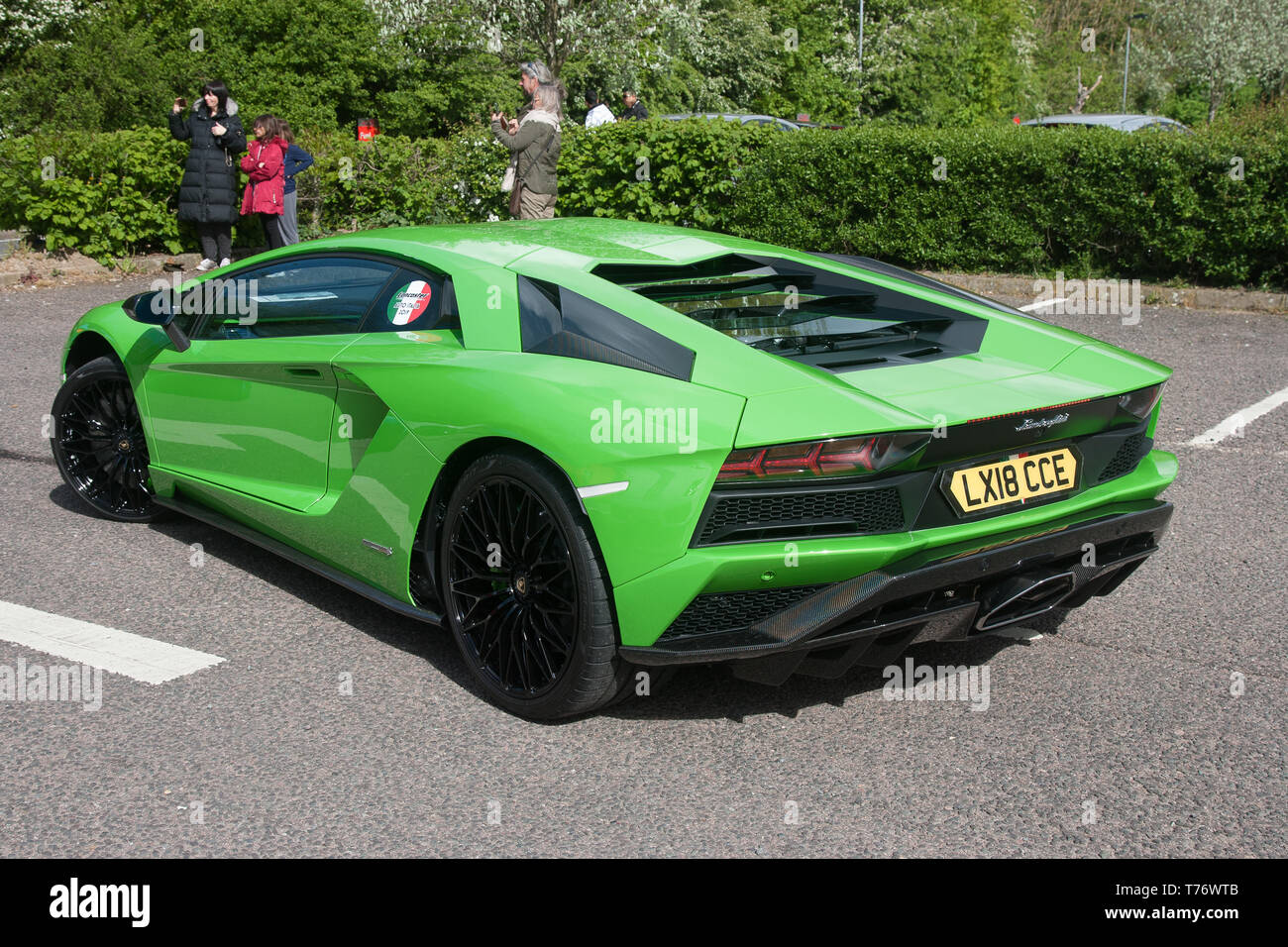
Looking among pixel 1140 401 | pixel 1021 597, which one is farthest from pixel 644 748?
pixel 1140 401

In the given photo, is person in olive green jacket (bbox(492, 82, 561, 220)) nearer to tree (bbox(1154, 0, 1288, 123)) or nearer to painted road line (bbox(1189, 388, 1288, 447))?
painted road line (bbox(1189, 388, 1288, 447))

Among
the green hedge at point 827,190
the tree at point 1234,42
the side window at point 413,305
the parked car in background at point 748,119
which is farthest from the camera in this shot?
the tree at point 1234,42

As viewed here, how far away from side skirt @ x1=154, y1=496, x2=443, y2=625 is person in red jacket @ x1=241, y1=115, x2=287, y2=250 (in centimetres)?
787

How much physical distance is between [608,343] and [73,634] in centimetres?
219

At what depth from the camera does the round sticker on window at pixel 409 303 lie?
3930mm

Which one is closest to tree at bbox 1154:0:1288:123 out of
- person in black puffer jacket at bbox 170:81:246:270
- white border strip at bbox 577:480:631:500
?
person in black puffer jacket at bbox 170:81:246:270

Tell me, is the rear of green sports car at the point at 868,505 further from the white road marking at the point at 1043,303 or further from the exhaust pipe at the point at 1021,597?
the white road marking at the point at 1043,303

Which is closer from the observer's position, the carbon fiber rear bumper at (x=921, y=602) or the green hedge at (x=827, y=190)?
the carbon fiber rear bumper at (x=921, y=602)

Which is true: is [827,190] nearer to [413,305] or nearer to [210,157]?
[210,157]

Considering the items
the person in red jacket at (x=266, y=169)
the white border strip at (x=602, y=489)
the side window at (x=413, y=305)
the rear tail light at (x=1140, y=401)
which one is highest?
the person in red jacket at (x=266, y=169)

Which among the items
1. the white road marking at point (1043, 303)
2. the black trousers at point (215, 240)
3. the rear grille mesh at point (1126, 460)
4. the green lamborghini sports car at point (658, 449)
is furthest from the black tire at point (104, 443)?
the white road marking at point (1043, 303)

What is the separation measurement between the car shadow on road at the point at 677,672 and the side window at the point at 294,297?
955 millimetres

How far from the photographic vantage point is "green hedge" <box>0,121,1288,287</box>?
1095cm
